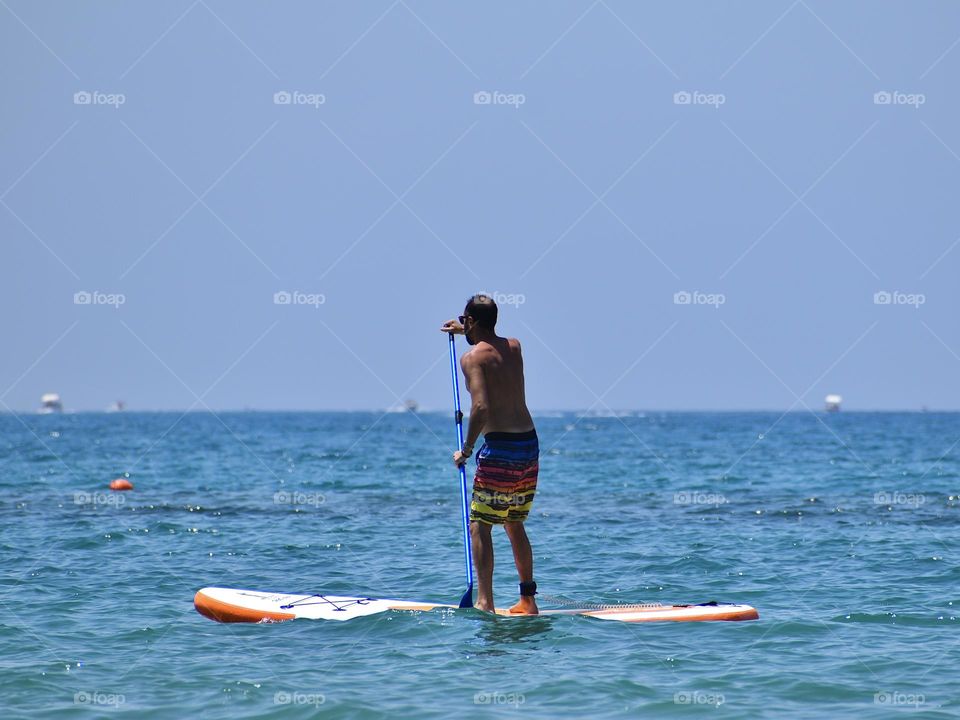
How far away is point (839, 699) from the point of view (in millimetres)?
7441

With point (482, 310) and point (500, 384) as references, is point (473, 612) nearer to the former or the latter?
point (500, 384)

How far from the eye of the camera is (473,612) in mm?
9844

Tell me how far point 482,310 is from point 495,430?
102 cm

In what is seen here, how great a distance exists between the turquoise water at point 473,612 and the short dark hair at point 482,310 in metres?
2.56

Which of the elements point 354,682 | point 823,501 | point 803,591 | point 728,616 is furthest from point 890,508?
point 354,682

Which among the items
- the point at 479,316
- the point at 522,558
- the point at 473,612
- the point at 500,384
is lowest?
the point at 473,612

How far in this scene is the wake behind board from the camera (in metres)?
9.81

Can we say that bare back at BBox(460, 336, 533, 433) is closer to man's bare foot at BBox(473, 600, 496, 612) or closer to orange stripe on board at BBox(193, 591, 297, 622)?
man's bare foot at BBox(473, 600, 496, 612)

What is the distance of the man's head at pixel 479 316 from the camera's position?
31.1 feet

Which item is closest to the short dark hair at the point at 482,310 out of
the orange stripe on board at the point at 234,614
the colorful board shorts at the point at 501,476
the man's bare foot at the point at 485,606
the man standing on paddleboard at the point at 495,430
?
the man standing on paddleboard at the point at 495,430

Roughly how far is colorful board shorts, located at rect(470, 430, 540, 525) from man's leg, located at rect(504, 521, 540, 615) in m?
0.16

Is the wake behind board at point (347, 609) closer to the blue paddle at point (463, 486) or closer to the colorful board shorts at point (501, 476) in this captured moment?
the blue paddle at point (463, 486)

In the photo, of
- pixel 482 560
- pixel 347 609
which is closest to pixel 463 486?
pixel 482 560

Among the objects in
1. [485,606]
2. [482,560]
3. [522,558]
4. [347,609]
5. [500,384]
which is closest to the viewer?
[500,384]
